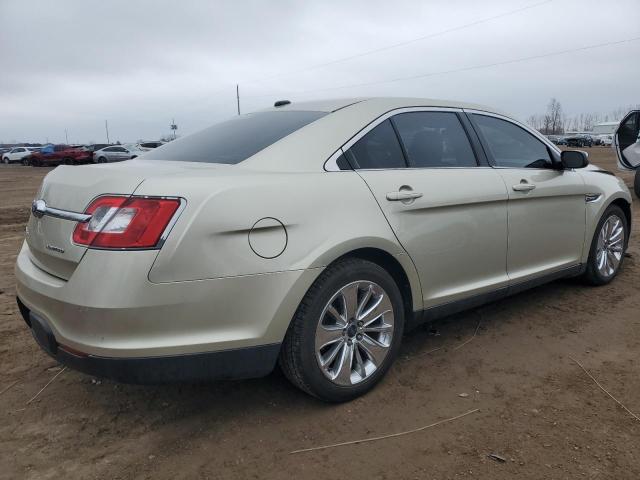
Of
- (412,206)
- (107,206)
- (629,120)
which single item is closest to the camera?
(107,206)

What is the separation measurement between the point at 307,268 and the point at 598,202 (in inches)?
119

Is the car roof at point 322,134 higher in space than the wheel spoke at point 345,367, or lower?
higher

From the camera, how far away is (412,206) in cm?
283

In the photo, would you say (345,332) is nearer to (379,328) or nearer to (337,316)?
(337,316)

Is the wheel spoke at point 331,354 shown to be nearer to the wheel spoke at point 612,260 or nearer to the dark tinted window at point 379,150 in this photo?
the dark tinted window at point 379,150

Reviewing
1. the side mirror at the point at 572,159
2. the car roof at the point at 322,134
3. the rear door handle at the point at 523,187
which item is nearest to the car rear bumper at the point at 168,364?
the car roof at the point at 322,134

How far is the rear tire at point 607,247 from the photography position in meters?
4.35

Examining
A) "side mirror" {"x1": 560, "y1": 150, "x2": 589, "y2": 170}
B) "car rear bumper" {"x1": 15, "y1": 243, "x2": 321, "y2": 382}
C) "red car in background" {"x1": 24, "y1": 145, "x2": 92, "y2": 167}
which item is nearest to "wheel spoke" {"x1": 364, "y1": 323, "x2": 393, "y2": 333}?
"car rear bumper" {"x1": 15, "y1": 243, "x2": 321, "y2": 382}

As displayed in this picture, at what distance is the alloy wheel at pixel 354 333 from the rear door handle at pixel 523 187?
1.34 meters

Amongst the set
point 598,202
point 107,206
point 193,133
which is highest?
point 193,133

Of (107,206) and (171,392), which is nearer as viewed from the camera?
(107,206)

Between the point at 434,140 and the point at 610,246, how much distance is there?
2.37m

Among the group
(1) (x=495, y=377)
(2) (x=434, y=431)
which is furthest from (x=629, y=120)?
(2) (x=434, y=431)

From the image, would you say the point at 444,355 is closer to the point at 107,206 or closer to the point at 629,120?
the point at 107,206
